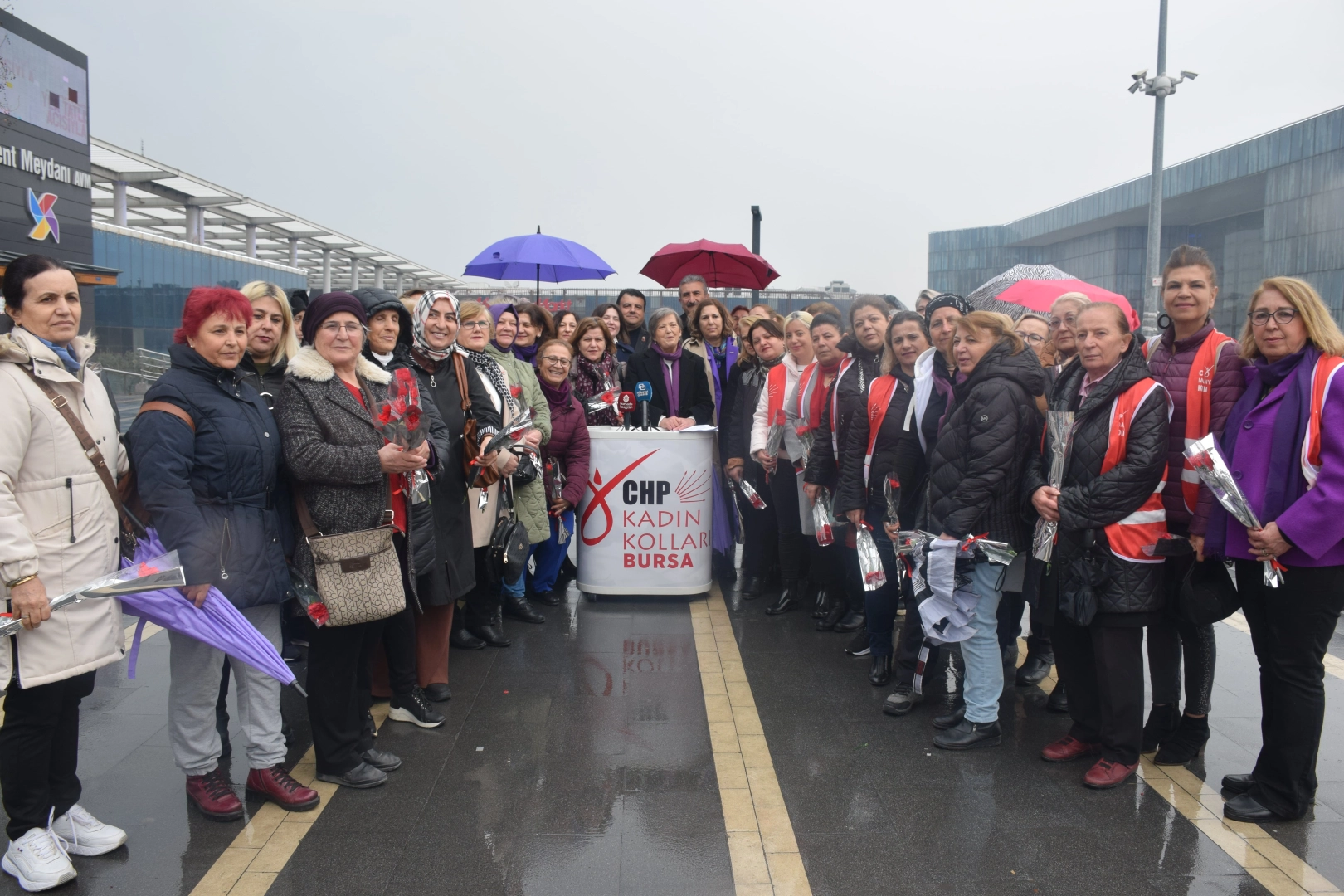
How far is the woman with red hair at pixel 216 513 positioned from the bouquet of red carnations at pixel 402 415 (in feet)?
1.27

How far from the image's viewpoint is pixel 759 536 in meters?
6.51

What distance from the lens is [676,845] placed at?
314cm

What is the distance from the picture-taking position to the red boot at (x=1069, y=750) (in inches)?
152

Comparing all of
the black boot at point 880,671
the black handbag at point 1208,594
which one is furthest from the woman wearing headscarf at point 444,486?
the black handbag at point 1208,594

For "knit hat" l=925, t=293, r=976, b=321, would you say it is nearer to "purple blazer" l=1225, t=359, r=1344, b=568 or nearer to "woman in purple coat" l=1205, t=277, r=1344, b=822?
"woman in purple coat" l=1205, t=277, r=1344, b=822

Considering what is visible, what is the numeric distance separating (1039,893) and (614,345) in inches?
202

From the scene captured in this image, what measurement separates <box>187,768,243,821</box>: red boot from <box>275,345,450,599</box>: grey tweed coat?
0.82 m

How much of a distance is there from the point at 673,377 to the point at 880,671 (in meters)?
2.88

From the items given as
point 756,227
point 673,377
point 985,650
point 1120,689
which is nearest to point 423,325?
point 673,377

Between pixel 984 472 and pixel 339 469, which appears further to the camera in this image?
pixel 984 472

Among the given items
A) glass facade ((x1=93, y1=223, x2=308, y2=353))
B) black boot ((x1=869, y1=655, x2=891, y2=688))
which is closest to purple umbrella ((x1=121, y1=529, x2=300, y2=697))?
black boot ((x1=869, y1=655, x2=891, y2=688))

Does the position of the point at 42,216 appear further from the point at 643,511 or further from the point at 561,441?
the point at 643,511

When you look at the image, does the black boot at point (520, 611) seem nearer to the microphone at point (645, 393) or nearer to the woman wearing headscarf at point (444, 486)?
the woman wearing headscarf at point (444, 486)

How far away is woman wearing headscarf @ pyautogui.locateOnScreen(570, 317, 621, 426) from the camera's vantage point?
6.57 m
